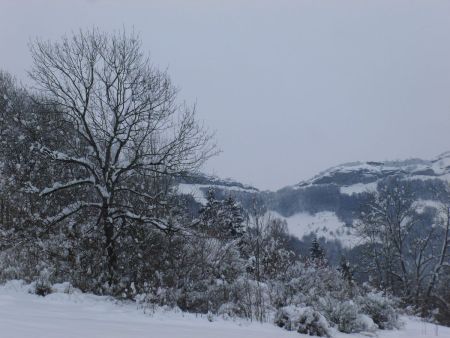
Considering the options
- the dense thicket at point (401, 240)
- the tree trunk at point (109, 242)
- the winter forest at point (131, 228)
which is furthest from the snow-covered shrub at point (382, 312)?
the dense thicket at point (401, 240)

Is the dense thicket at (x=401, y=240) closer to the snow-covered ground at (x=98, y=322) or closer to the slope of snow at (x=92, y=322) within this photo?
the snow-covered ground at (x=98, y=322)

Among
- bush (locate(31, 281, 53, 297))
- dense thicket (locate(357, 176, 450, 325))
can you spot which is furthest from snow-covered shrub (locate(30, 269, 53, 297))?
dense thicket (locate(357, 176, 450, 325))

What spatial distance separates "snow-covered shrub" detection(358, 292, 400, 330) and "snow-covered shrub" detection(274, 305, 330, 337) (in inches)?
119

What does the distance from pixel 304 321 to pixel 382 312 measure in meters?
3.52

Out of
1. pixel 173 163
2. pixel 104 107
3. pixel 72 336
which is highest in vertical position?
pixel 104 107

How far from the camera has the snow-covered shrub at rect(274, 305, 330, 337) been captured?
305 inches

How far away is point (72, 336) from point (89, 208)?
412 inches

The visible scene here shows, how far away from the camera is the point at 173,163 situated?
13.9 meters

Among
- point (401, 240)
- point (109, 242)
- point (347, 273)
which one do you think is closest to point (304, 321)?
point (109, 242)

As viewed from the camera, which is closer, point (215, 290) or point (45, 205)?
point (215, 290)

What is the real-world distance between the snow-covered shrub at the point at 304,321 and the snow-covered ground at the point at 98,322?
322 mm

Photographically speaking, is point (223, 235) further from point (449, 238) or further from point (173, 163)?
point (449, 238)

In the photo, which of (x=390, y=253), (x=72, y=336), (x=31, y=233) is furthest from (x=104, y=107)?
(x=390, y=253)

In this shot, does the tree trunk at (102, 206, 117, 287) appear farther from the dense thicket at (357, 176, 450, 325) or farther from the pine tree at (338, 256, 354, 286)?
the dense thicket at (357, 176, 450, 325)
